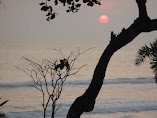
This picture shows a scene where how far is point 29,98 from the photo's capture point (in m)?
27.5

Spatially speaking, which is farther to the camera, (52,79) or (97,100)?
(97,100)

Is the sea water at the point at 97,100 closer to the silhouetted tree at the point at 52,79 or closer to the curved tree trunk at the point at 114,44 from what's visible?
the silhouetted tree at the point at 52,79

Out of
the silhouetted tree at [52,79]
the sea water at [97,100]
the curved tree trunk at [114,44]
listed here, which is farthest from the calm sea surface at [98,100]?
the curved tree trunk at [114,44]

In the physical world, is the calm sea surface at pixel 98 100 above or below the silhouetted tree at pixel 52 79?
below

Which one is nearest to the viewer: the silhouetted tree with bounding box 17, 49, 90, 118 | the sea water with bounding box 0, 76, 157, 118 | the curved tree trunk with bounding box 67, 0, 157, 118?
the curved tree trunk with bounding box 67, 0, 157, 118

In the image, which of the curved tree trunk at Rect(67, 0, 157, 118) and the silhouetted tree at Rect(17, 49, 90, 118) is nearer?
the curved tree trunk at Rect(67, 0, 157, 118)

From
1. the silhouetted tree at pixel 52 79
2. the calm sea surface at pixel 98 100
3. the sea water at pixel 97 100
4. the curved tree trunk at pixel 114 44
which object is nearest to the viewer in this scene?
the curved tree trunk at pixel 114 44

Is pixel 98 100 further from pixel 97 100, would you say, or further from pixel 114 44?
pixel 114 44

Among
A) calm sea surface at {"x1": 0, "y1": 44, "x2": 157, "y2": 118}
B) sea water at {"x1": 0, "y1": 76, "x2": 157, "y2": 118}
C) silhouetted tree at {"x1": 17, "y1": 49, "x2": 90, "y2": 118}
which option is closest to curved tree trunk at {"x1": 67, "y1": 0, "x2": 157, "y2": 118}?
silhouetted tree at {"x1": 17, "y1": 49, "x2": 90, "y2": 118}

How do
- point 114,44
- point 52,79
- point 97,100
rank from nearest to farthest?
1. point 114,44
2. point 52,79
3. point 97,100

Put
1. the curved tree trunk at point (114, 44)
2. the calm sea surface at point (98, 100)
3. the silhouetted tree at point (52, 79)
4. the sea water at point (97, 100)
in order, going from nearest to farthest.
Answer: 1. the curved tree trunk at point (114, 44)
2. the silhouetted tree at point (52, 79)
3. the calm sea surface at point (98, 100)
4. the sea water at point (97, 100)

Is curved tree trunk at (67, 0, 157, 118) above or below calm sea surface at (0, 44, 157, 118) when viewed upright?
above

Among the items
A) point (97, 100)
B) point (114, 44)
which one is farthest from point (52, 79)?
point (97, 100)

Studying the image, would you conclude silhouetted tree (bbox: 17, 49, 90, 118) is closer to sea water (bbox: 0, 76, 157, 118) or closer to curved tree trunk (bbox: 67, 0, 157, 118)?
curved tree trunk (bbox: 67, 0, 157, 118)
